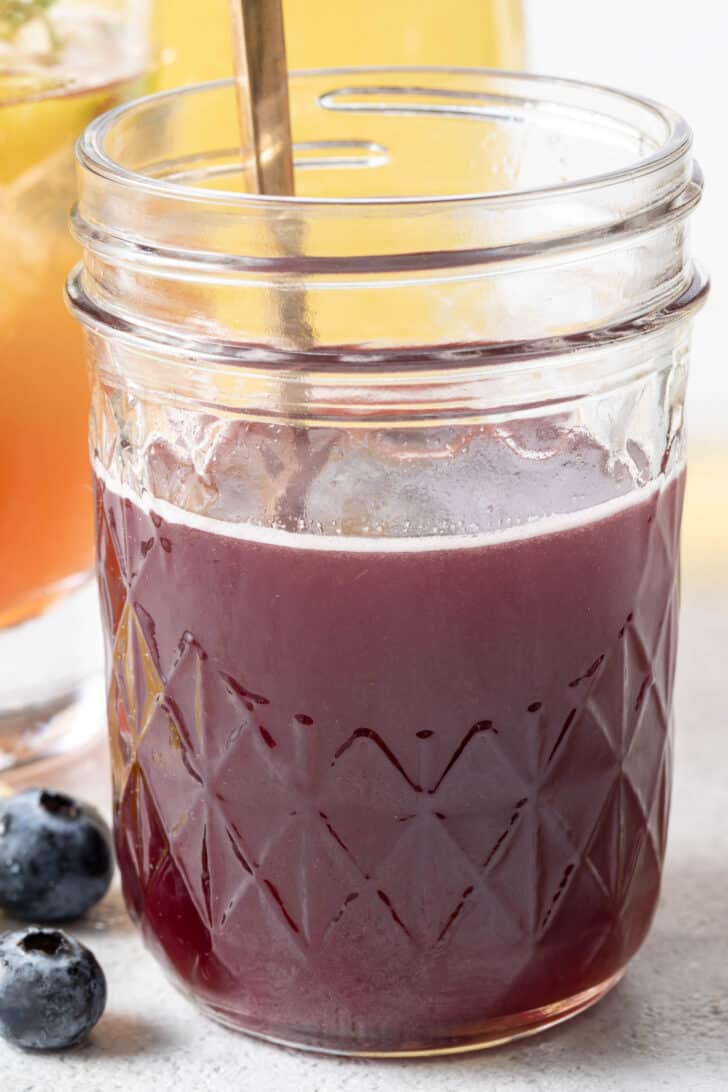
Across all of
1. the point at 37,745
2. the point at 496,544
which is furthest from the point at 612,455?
the point at 37,745

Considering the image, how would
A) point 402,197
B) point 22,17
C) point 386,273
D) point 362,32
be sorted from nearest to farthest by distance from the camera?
point 386,273
point 402,197
point 22,17
point 362,32

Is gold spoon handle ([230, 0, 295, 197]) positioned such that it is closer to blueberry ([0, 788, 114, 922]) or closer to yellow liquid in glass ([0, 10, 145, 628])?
yellow liquid in glass ([0, 10, 145, 628])

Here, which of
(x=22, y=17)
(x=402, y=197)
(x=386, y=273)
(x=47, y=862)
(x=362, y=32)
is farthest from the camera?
(x=362, y=32)

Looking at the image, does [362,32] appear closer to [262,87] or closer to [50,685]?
[262,87]

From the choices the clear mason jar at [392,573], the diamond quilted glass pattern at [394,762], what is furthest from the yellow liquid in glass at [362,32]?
the diamond quilted glass pattern at [394,762]

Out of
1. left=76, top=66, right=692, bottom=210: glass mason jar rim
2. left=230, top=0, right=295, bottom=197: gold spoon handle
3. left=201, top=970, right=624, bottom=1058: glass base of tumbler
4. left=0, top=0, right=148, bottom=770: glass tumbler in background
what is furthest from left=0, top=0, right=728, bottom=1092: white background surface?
left=230, top=0, right=295, bottom=197: gold spoon handle

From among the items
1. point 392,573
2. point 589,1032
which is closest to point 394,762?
point 392,573

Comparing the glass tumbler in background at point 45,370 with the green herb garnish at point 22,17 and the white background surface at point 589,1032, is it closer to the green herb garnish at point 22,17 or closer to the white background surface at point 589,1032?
the green herb garnish at point 22,17
